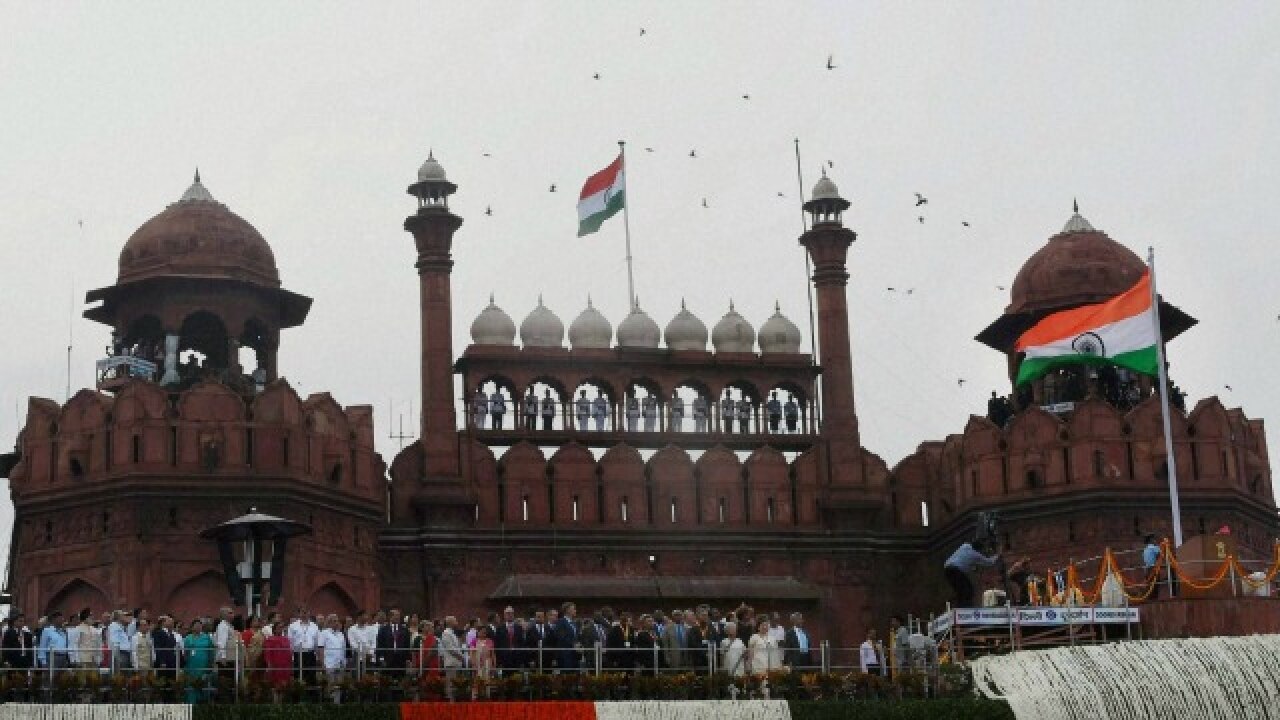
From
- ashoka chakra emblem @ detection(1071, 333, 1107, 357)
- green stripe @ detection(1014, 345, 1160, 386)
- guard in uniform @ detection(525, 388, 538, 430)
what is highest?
guard in uniform @ detection(525, 388, 538, 430)

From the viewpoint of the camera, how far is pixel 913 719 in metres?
A: 30.9

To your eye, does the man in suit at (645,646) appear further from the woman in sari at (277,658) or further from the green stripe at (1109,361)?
the green stripe at (1109,361)

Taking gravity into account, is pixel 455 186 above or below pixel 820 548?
above

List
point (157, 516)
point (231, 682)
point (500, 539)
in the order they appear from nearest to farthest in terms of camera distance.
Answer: point (231, 682) < point (157, 516) < point (500, 539)

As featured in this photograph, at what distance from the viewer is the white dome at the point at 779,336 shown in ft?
153

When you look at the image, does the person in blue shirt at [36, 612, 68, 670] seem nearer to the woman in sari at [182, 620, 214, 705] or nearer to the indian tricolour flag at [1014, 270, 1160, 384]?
the woman in sari at [182, 620, 214, 705]

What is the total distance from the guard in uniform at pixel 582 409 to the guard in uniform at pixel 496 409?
4.41 feet

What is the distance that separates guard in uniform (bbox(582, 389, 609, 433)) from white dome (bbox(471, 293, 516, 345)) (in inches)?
67.9

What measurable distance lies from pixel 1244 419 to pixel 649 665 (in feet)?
52.1

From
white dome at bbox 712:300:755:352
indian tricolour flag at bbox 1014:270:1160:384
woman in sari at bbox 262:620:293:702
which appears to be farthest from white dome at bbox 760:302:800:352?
woman in sari at bbox 262:620:293:702

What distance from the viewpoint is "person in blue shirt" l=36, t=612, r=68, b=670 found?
95.8 ft

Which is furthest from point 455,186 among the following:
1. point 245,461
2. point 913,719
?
point 913,719

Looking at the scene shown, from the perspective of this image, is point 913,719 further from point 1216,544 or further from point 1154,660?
point 1216,544

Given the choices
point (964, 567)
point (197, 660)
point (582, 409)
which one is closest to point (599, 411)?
point (582, 409)
